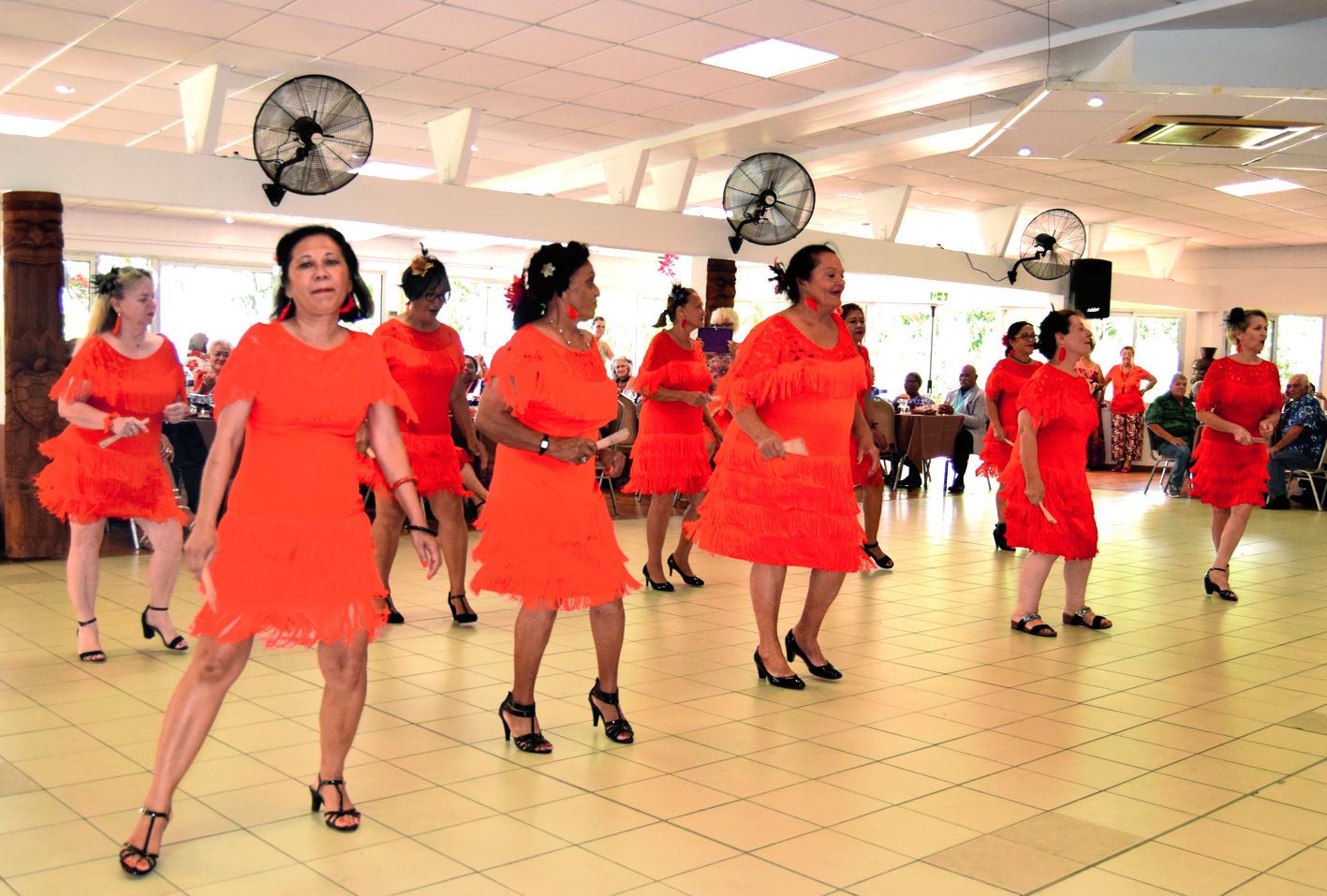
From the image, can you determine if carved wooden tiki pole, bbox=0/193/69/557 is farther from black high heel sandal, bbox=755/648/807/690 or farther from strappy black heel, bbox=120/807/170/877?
strappy black heel, bbox=120/807/170/877

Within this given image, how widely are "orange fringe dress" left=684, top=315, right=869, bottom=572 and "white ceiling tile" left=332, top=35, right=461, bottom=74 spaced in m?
4.30

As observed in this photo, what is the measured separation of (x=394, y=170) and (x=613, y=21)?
6110mm

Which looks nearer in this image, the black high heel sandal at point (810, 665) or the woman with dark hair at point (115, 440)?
the woman with dark hair at point (115, 440)

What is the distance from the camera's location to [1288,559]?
8.73 m

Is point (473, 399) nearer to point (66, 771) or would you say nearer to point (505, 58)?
→ point (505, 58)

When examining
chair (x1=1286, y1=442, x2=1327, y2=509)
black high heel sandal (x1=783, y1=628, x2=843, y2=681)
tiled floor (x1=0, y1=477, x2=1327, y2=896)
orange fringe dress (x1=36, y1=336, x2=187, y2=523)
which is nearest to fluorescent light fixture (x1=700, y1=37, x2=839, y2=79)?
tiled floor (x1=0, y1=477, x2=1327, y2=896)

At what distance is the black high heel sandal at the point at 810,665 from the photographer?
485cm

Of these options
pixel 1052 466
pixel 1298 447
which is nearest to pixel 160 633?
pixel 1052 466

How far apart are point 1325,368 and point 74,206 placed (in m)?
17.1

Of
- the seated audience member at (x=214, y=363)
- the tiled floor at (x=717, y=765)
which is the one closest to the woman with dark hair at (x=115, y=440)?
the tiled floor at (x=717, y=765)

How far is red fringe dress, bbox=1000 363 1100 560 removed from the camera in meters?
5.60

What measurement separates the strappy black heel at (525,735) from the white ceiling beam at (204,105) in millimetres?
6147

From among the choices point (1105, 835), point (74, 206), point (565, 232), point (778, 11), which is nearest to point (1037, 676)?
point (1105, 835)

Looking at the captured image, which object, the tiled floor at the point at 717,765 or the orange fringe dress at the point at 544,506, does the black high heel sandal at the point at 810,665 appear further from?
the orange fringe dress at the point at 544,506
